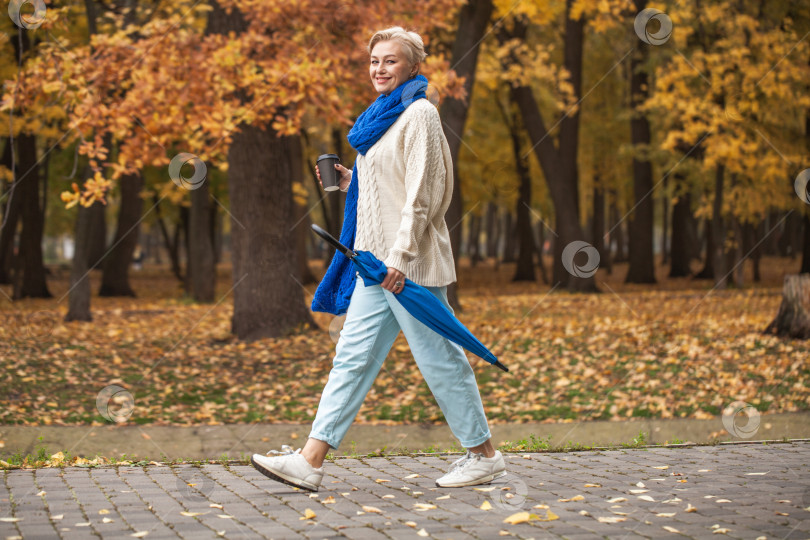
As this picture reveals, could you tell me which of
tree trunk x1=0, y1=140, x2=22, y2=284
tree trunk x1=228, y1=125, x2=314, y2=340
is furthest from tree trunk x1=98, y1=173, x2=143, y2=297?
tree trunk x1=228, y1=125, x2=314, y2=340

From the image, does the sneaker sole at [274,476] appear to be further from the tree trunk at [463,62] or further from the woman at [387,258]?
the tree trunk at [463,62]

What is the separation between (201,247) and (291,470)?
14479 mm

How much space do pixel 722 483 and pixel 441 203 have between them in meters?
1.95

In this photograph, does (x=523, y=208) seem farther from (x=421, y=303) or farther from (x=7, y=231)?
(x=421, y=303)

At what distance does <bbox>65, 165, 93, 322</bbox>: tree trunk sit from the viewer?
12.7 m

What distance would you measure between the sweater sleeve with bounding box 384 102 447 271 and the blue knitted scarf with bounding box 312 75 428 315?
9cm

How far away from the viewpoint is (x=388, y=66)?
4.24m

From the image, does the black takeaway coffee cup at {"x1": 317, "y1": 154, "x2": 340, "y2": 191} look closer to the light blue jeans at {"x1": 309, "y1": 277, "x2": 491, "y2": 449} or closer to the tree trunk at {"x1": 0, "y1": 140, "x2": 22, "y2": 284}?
the light blue jeans at {"x1": 309, "y1": 277, "x2": 491, "y2": 449}

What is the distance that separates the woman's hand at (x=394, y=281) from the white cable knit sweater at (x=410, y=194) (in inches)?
1.5

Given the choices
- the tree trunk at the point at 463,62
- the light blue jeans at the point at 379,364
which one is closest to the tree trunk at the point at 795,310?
the tree trunk at the point at 463,62

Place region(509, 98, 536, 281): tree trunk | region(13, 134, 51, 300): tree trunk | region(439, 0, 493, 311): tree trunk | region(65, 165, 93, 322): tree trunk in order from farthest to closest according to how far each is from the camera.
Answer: region(509, 98, 536, 281): tree trunk, region(13, 134, 51, 300): tree trunk, region(439, 0, 493, 311): tree trunk, region(65, 165, 93, 322): tree trunk

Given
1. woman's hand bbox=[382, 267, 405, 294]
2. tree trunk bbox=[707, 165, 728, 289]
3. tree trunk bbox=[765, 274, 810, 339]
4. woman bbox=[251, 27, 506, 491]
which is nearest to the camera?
woman's hand bbox=[382, 267, 405, 294]

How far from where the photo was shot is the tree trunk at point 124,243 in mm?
20312

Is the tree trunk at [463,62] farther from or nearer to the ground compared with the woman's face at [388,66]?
farther from the ground
